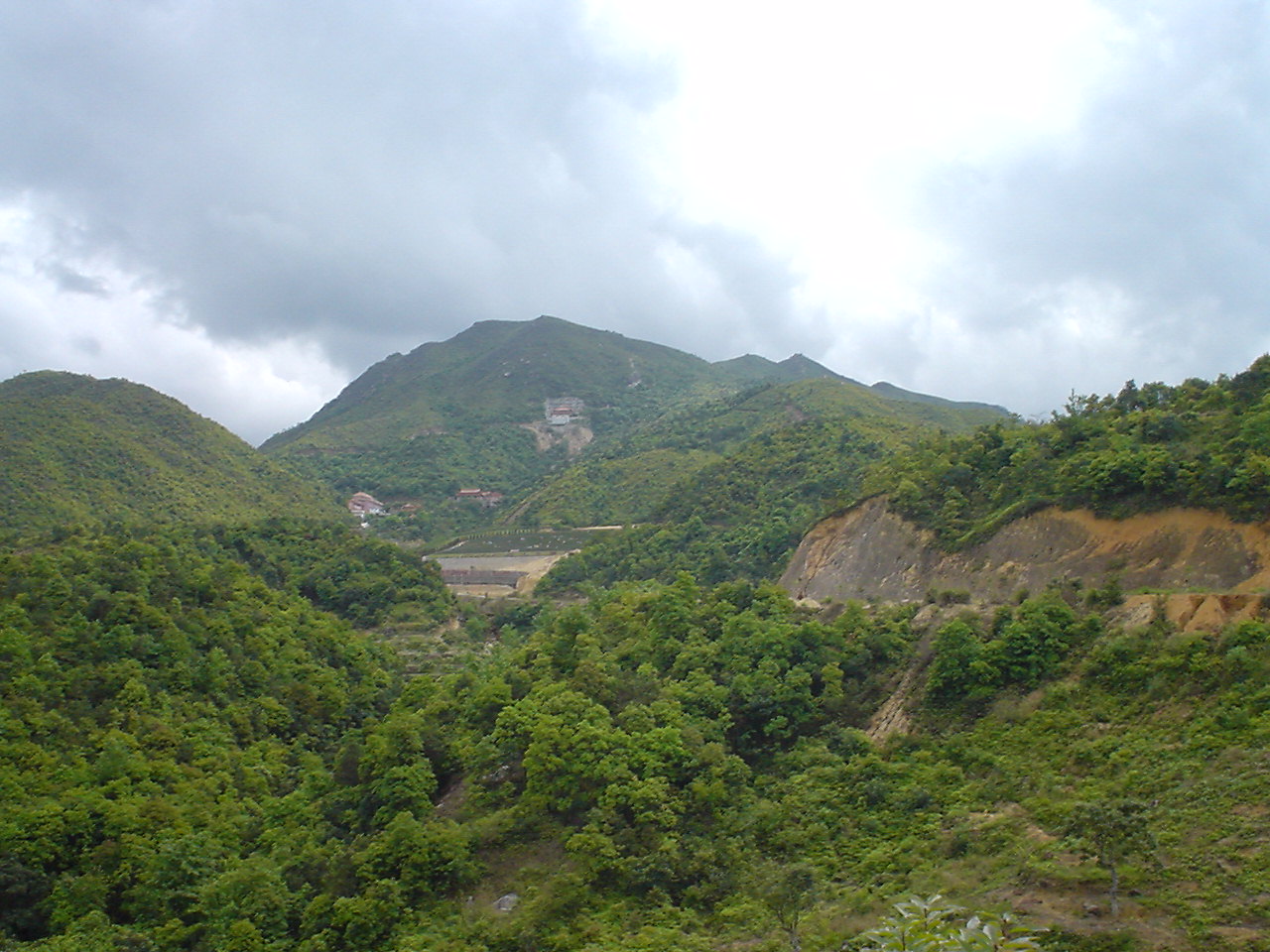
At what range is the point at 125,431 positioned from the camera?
6122 cm

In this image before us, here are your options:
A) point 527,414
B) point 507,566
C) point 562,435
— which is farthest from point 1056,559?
point 527,414

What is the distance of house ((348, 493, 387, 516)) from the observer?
80.4 metres

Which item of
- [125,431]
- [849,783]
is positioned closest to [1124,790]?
[849,783]

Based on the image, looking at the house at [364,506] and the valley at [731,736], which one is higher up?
the house at [364,506]

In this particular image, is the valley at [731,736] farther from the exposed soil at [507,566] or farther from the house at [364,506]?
the house at [364,506]

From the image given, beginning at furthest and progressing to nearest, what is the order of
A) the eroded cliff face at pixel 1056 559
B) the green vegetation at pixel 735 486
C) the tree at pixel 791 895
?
the green vegetation at pixel 735 486, the eroded cliff face at pixel 1056 559, the tree at pixel 791 895

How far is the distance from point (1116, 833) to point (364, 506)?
3105 inches

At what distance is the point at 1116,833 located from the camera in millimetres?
9773

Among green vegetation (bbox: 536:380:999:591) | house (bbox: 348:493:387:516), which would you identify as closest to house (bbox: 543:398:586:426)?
green vegetation (bbox: 536:380:999:591)

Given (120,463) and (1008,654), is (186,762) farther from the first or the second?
(120,463)

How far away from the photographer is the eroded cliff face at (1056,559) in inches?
696

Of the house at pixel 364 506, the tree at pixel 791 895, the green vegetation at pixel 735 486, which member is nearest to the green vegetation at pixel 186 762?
the tree at pixel 791 895

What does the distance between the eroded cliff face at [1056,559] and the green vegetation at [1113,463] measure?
49 cm

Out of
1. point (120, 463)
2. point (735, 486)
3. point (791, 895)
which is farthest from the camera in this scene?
point (120, 463)
